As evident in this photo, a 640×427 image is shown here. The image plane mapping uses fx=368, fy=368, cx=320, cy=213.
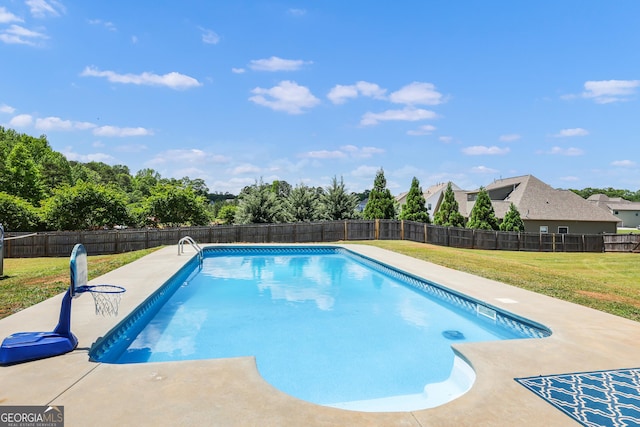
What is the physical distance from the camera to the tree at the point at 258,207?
23.5m

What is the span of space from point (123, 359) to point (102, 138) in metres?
47.5

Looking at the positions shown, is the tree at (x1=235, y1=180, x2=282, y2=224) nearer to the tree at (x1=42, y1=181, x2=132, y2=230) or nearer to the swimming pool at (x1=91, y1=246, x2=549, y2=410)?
the tree at (x1=42, y1=181, x2=132, y2=230)

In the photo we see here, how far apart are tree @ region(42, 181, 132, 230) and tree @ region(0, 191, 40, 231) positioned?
740mm

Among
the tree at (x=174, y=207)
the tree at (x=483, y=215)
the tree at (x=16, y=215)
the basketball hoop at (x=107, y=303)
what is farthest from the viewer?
the tree at (x=174, y=207)

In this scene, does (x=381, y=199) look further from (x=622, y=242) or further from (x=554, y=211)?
(x=622, y=242)

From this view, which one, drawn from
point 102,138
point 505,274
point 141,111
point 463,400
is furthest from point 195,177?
point 463,400

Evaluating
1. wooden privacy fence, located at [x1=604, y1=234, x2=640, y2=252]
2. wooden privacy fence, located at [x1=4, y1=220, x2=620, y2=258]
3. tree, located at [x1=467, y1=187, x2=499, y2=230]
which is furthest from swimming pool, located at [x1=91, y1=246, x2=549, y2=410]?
wooden privacy fence, located at [x1=604, y1=234, x2=640, y2=252]

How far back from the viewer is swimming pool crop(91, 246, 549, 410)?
178 inches

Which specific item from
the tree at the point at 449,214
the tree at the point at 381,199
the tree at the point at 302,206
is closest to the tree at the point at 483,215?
the tree at the point at 449,214

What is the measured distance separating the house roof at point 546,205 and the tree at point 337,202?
12735 mm

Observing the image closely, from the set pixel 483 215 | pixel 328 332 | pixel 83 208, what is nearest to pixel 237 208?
pixel 83 208

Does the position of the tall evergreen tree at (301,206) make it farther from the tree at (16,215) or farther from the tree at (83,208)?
the tree at (16,215)

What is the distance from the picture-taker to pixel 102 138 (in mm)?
44594

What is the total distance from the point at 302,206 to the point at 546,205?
18990mm
